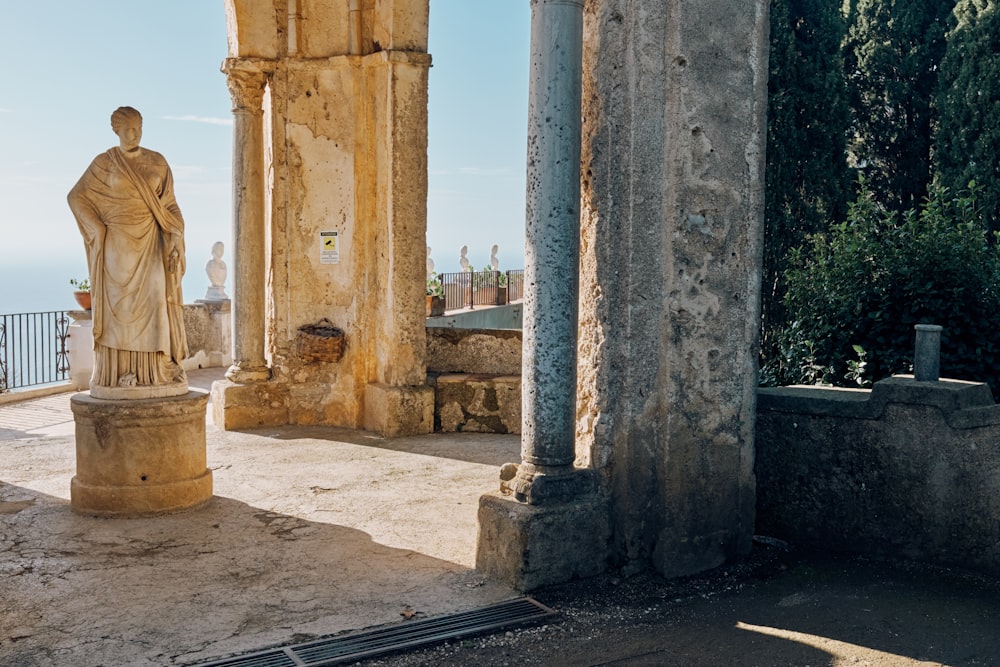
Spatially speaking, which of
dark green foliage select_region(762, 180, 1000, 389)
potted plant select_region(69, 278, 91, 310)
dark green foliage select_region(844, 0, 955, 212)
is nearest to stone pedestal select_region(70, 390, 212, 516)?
dark green foliage select_region(762, 180, 1000, 389)

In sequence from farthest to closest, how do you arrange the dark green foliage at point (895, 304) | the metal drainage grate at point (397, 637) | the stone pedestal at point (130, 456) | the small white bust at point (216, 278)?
the small white bust at point (216, 278) < the dark green foliage at point (895, 304) < the stone pedestal at point (130, 456) < the metal drainage grate at point (397, 637)

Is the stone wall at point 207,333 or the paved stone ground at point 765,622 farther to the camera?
the stone wall at point 207,333

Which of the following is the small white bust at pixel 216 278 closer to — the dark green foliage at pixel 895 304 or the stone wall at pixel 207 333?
the stone wall at pixel 207 333

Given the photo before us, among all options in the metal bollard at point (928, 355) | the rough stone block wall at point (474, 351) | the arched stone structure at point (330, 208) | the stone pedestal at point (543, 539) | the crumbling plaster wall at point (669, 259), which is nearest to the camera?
the stone pedestal at point (543, 539)

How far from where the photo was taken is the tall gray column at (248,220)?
28.3 ft

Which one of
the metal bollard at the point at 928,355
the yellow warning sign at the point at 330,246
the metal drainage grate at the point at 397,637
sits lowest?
the metal drainage grate at the point at 397,637

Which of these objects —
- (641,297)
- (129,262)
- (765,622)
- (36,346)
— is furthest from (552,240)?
(36,346)

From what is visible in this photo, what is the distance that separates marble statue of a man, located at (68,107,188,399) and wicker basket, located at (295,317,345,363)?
8.96ft

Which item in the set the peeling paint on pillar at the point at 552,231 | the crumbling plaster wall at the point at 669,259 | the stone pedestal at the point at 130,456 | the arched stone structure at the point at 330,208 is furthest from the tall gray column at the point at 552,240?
the arched stone structure at the point at 330,208

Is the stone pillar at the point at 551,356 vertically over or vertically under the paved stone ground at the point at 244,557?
over

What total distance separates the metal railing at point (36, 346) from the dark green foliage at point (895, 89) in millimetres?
12464

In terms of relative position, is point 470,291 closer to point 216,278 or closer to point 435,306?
point 435,306

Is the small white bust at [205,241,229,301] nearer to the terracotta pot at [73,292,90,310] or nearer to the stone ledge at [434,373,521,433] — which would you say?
the terracotta pot at [73,292,90,310]

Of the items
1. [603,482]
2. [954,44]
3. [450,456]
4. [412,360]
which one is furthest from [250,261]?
[954,44]
